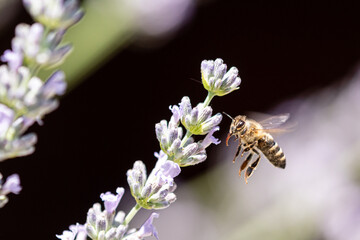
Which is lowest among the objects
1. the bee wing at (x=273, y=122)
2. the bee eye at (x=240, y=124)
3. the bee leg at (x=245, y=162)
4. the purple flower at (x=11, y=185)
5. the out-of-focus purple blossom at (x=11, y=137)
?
the bee wing at (x=273, y=122)

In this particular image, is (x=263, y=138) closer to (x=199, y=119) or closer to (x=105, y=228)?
(x=199, y=119)

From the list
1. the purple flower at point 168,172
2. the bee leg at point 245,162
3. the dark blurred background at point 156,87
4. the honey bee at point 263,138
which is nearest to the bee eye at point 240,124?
the honey bee at point 263,138

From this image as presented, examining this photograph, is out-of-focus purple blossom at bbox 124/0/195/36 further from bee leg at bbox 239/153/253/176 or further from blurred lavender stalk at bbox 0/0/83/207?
blurred lavender stalk at bbox 0/0/83/207

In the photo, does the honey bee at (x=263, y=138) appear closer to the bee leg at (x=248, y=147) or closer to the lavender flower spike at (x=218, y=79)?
the bee leg at (x=248, y=147)

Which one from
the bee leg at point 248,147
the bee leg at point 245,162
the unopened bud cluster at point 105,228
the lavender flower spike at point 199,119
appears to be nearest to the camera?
the unopened bud cluster at point 105,228

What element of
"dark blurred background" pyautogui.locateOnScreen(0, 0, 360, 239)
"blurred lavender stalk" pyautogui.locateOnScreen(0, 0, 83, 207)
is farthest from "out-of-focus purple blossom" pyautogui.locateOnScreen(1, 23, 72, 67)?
"dark blurred background" pyautogui.locateOnScreen(0, 0, 360, 239)

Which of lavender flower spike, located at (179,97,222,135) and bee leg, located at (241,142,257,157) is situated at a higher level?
lavender flower spike, located at (179,97,222,135)

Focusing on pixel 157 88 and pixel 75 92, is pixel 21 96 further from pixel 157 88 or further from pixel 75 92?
pixel 157 88

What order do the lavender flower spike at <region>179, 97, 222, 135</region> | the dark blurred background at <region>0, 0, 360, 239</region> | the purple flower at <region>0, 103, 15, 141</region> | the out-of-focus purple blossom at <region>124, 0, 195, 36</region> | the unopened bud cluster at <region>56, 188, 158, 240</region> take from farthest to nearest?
1. the dark blurred background at <region>0, 0, 360, 239</region>
2. the out-of-focus purple blossom at <region>124, 0, 195, 36</region>
3. the lavender flower spike at <region>179, 97, 222, 135</region>
4. the unopened bud cluster at <region>56, 188, 158, 240</region>
5. the purple flower at <region>0, 103, 15, 141</region>
